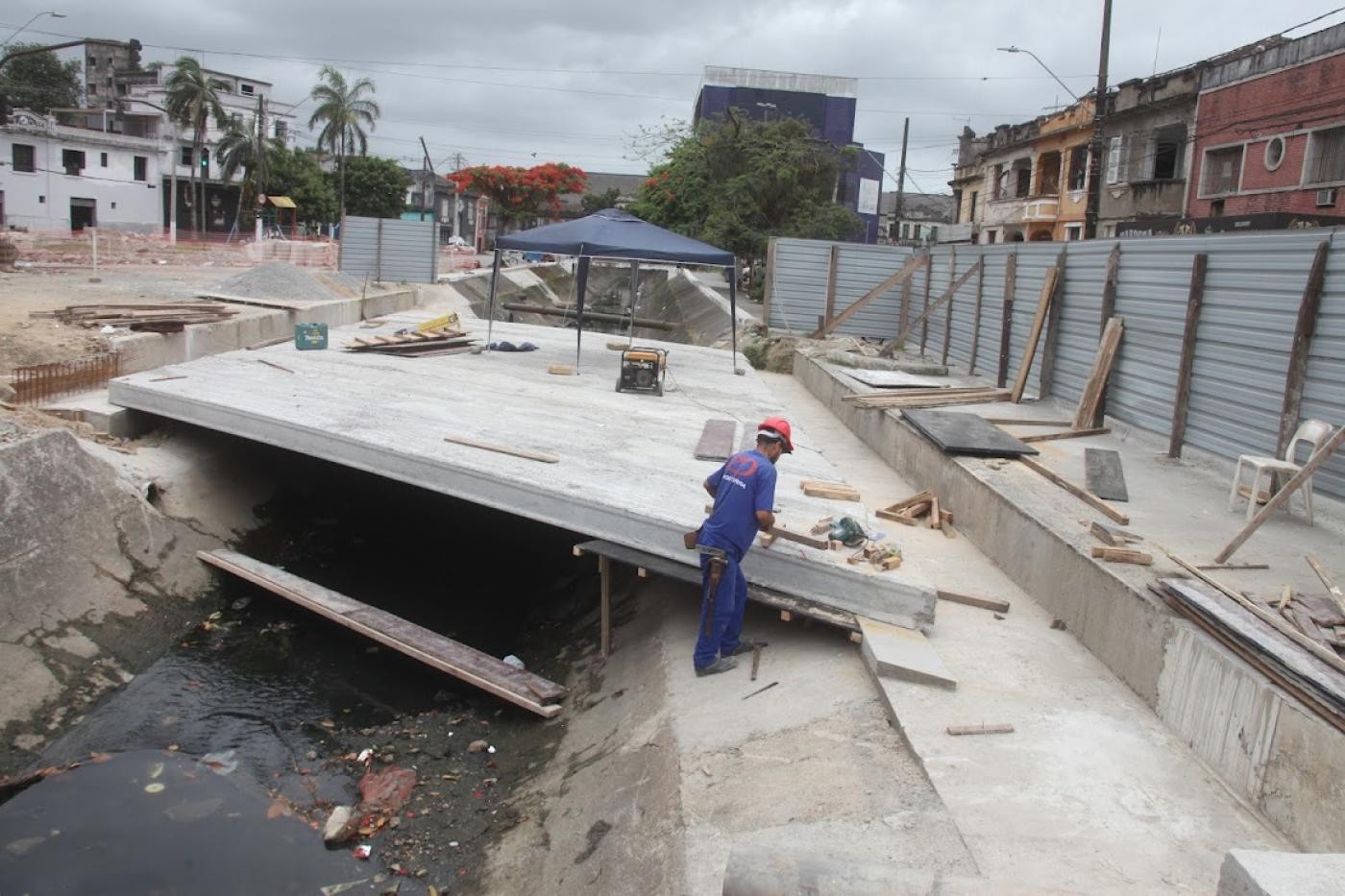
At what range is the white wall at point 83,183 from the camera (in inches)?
1917

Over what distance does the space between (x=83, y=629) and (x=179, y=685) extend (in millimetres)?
938

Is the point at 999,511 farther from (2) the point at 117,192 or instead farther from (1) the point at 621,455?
(2) the point at 117,192

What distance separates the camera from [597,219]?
549 inches

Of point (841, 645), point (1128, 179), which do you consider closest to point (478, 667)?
point (841, 645)

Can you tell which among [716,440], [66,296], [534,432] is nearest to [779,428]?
[716,440]

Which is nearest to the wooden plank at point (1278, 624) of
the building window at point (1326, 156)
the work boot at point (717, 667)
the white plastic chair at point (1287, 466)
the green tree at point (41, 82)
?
the white plastic chair at point (1287, 466)

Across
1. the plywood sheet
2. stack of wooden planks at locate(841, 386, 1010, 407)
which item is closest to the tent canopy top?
stack of wooden planks at locate(841, 386, 1010, 407)

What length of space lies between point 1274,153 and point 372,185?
52.5 meters

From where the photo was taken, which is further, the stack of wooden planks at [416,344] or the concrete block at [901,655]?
the stack of wooden planks at [416,344]

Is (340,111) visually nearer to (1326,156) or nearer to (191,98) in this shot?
(191,98)

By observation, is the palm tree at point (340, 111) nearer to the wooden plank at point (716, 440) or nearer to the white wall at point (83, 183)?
the white wall at point (83, 183)

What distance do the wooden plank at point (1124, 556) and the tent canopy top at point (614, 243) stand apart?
25.8ft

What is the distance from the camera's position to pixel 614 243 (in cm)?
1305

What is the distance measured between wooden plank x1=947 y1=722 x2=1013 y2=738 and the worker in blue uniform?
63.7 inches
